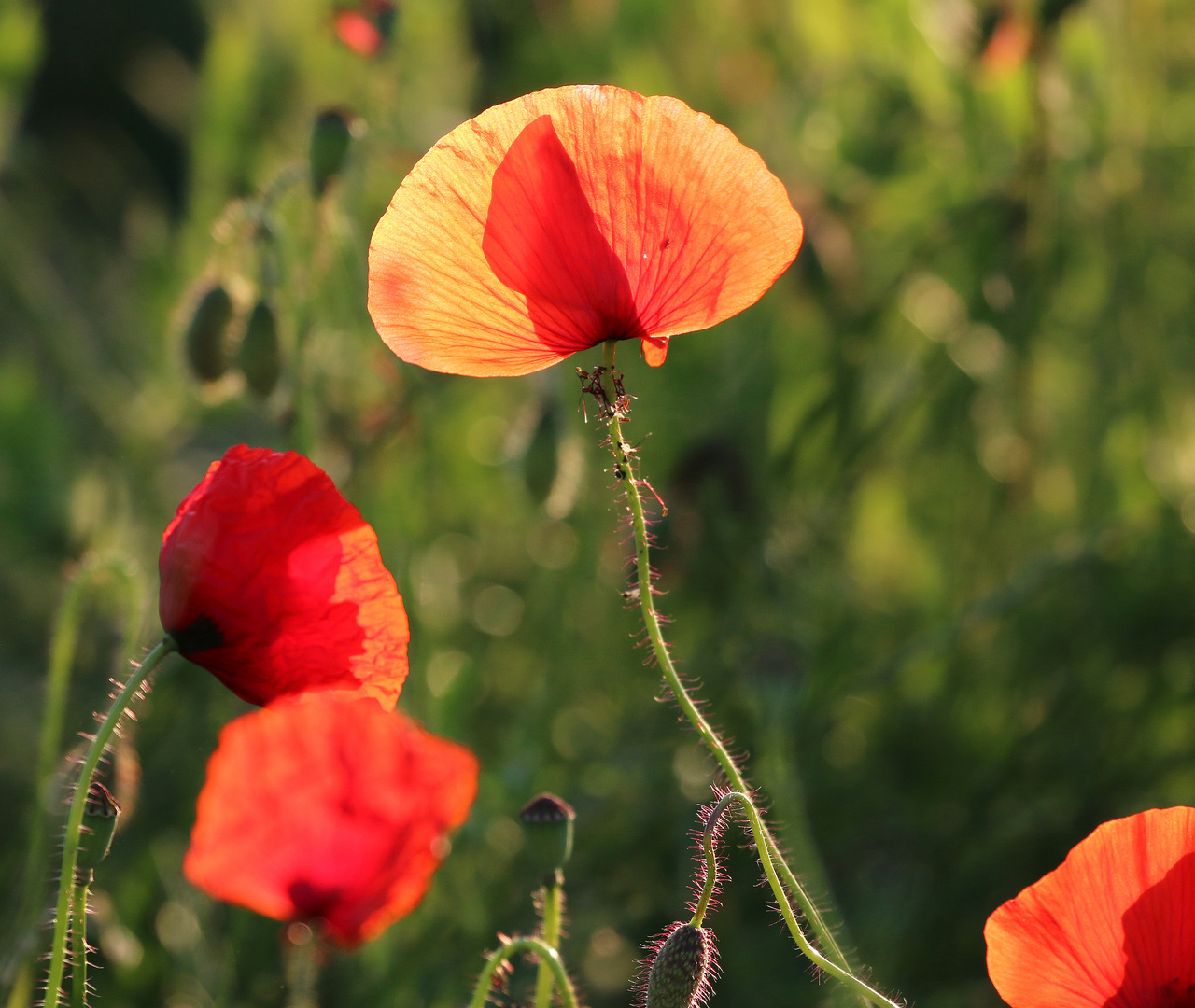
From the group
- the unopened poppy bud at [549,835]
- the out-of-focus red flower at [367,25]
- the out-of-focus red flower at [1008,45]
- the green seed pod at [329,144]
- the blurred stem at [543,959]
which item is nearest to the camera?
the blurred stem at [543,959]

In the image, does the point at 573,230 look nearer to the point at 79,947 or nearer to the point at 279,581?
the point at 279,581

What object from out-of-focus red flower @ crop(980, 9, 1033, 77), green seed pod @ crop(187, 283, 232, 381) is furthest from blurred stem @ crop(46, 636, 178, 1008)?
out-of-focus red flower @ crop(980, 9, 1033, 77)

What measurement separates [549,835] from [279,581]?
17 cm

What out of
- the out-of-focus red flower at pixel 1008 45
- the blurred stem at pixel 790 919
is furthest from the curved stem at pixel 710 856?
the out-of-focus red flower at pixel 1008 45

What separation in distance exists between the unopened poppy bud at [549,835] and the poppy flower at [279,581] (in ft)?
0.36

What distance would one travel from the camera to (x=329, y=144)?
0.81 m

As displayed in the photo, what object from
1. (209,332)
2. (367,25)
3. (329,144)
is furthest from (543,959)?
(367,25)

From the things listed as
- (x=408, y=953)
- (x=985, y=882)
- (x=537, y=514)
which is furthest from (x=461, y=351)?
(x=985, y=882)

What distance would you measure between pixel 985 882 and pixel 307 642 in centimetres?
83

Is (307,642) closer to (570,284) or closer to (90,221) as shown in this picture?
(570,284)

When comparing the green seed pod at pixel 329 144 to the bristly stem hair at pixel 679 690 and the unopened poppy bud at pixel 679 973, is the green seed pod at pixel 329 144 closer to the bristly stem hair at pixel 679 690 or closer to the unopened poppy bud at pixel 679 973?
the bristly stem hair at pixel 679 690

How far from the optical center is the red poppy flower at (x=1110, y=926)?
0.47 meters

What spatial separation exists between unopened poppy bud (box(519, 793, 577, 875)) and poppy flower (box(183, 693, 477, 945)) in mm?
108

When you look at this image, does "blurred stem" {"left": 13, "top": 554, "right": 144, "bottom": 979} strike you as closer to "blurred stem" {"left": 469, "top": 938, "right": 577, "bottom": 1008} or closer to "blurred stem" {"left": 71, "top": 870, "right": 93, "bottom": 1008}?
"blurred stem" {"left": 71, "top": 870, "right": 93, "bottom": 1008}
